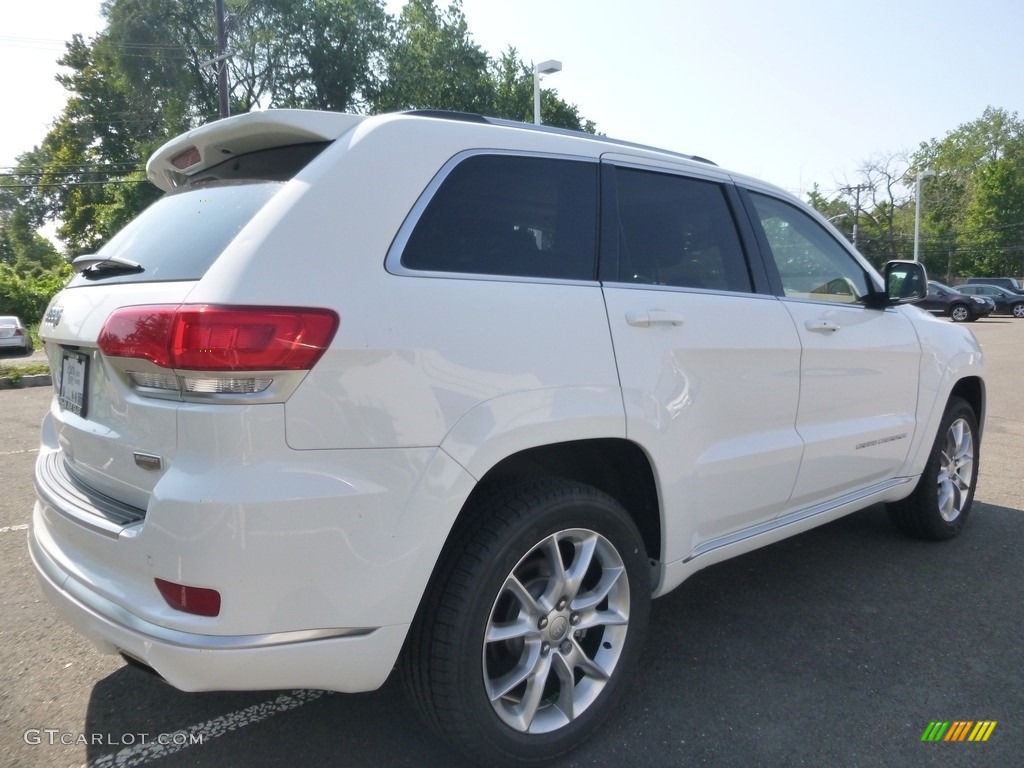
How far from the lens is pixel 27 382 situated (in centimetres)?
1302

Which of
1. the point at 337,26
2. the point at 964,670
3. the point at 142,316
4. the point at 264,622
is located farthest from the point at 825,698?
the point at 337,26

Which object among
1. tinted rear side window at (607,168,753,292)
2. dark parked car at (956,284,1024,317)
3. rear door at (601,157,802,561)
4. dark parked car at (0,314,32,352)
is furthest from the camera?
dark parked car at (956,284,1024,317)

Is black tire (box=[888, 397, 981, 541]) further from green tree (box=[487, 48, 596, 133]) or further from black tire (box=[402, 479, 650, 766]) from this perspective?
green tree (box=[487, 48, 596, 133])

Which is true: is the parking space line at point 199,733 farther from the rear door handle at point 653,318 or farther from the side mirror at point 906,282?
the side mirror at point 906,282

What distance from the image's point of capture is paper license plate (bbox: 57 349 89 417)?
2316mm

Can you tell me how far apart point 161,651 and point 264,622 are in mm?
269

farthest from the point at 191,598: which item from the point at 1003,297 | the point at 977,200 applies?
the point at 977,200

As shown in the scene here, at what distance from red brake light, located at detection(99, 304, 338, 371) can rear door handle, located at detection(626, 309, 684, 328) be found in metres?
1.04

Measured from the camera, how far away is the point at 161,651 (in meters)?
1.91

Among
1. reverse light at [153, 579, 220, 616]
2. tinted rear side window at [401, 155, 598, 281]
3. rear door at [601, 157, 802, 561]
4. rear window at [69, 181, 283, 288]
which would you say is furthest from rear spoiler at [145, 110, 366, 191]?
reverse light at [153, 579, 220, 616]

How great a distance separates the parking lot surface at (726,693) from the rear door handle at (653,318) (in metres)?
1.32

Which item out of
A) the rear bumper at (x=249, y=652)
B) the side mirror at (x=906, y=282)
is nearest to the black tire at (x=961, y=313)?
the side mirror at (x=906, y=282)

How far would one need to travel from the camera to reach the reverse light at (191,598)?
186cm

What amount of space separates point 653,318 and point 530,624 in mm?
1055
